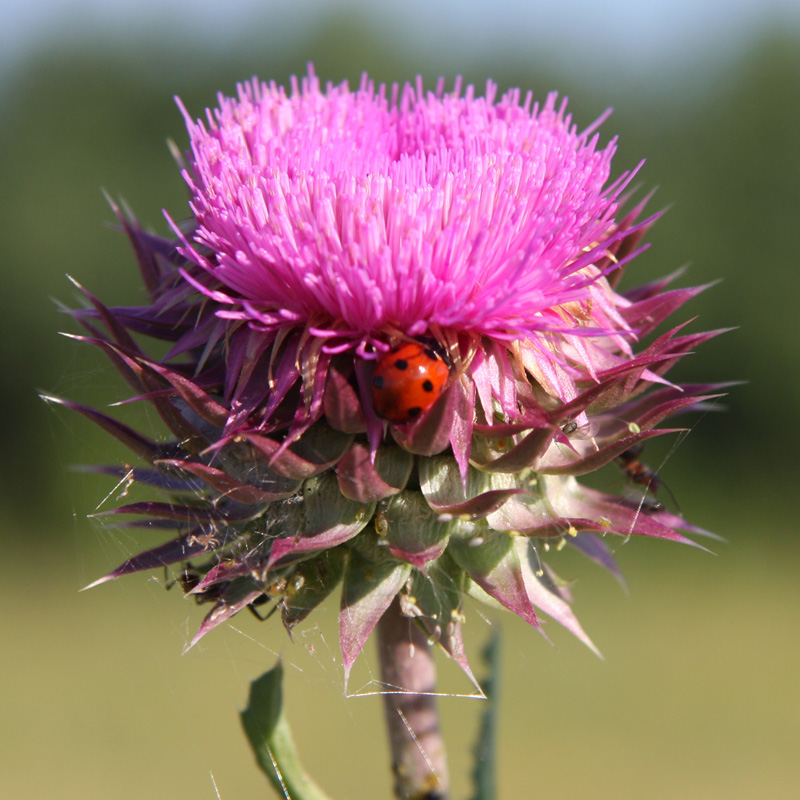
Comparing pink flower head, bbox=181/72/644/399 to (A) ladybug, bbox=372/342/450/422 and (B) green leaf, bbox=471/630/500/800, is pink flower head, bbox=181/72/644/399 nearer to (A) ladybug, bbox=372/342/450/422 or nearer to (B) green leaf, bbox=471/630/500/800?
(A) ladybug, bbox=372/342/450/422

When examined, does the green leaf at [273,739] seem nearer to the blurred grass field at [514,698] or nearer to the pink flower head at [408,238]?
the pink flower head at [408,238]

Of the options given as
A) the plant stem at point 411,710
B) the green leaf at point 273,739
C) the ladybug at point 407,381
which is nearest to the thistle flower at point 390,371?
the ladybug at point 407,381

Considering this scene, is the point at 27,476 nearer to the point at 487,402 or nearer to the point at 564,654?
the point at 564,654

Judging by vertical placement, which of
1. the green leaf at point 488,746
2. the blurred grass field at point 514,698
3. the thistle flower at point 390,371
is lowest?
the blurred grass field at point 514,698

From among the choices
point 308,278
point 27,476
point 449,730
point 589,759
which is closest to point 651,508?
point 308,278

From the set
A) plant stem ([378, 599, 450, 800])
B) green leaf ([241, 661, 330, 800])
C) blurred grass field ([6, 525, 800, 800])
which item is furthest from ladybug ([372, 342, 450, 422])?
blurred grass field ([6, 525, 800, 800])

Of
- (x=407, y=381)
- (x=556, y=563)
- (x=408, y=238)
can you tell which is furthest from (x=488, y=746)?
(x=556, y=563)
